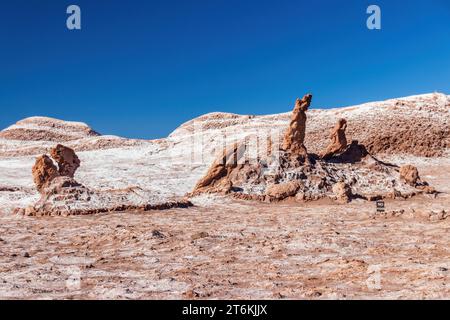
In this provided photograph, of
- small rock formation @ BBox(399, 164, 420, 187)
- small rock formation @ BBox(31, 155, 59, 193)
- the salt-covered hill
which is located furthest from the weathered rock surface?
Answer: small rock formation @ BBox(31, 155, 59, 193)

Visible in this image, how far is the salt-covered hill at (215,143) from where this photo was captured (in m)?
33.7

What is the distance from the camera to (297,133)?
27.5 metres

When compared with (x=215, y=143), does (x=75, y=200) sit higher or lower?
lower

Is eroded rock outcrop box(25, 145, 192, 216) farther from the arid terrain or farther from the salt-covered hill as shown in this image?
the salt-covered hill

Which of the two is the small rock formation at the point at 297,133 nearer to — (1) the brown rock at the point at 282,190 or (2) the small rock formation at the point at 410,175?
(1) the brown rock at the point at 282,190

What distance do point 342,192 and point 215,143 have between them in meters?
28.1

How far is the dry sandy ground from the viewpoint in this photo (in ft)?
29.3

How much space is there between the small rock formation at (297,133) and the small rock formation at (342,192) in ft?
11.3

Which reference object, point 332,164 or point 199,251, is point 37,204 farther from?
point 332,164

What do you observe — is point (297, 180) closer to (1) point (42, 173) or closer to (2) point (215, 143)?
(1) point (42, 173)

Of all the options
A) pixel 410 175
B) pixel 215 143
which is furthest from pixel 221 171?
pixel 215 143

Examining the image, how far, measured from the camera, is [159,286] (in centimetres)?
939
